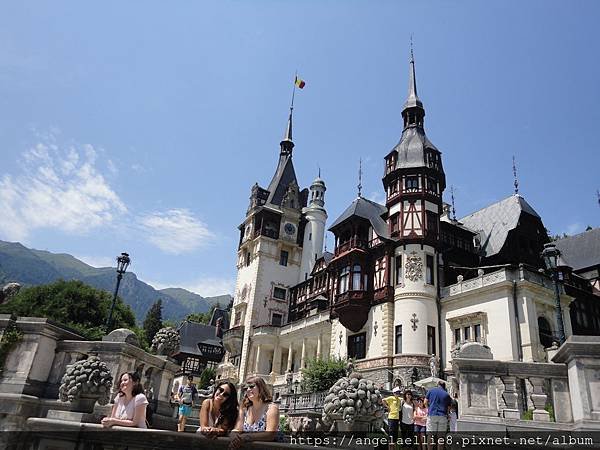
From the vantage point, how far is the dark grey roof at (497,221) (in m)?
36.1

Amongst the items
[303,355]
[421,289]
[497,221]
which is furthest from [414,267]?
[303,355]

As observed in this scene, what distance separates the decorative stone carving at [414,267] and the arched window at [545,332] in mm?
8508

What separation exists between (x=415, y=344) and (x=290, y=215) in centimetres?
3251

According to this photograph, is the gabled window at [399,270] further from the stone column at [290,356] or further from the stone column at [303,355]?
the stone column at [290,356]

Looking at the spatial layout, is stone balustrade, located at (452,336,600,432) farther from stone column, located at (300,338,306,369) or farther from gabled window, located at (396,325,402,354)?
stone column, located at (300,338,306,369)

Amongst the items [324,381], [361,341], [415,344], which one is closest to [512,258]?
[415,344]

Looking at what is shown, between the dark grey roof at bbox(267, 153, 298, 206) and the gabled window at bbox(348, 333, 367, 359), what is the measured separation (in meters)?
28.7

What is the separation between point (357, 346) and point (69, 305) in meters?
32.7

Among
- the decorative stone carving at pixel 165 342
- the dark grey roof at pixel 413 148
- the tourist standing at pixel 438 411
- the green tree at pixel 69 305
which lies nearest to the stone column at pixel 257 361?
the green tree at pixel 69 305

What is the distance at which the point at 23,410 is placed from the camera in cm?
948

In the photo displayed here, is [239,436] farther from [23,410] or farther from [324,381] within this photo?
[324,381]

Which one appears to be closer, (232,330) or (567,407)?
(567,407)

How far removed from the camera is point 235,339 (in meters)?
53.7

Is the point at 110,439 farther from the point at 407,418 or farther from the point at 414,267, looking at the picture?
the point at 414,267
